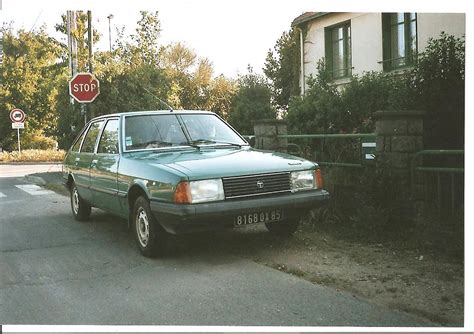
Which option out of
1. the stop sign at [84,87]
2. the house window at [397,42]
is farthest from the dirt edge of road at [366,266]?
the stop sign at [84,87]

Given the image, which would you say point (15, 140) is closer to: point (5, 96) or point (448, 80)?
point (5, 96)

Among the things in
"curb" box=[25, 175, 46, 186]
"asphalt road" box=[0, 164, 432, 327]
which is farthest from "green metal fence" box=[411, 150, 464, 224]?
"curb" box=[25, 175, 46, 186]

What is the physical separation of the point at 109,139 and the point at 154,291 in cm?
273

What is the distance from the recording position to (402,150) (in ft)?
21.5

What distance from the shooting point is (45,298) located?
4512 mm

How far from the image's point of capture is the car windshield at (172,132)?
247 inches

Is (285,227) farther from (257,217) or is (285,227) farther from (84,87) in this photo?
(84,87)

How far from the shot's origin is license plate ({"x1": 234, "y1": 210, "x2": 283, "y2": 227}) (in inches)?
204

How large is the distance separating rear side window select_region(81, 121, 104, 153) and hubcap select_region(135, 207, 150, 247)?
186cm

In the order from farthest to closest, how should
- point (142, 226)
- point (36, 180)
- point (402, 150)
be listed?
point (36, 180), point (402, 150), point (142, 226)

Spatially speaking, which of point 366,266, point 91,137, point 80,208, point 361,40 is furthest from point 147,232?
point 361,40

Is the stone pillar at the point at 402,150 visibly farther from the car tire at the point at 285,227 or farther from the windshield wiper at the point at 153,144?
the windshield wiper at the point at 153,144

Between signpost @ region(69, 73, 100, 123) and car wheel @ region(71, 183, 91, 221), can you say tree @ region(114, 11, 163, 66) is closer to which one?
signpost @ region(69, 73, 100, 123)

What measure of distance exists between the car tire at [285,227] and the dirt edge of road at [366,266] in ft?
0.27
